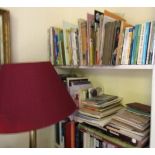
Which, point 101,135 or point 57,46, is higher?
point 57,46

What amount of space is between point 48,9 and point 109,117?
92cm

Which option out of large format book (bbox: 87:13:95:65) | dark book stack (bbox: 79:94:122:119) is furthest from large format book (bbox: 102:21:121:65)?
dark book stack (bbox: 79:94:122:119)

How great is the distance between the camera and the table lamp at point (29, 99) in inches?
30.0

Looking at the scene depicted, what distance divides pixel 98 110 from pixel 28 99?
0.47 meters

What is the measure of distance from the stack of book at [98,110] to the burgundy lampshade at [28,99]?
10.8 inches

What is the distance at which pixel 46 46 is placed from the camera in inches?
56.1

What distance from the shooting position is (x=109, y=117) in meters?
1.13

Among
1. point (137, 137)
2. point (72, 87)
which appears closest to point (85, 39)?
point (72, 87)

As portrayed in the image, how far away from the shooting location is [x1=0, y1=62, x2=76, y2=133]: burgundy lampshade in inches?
30.0

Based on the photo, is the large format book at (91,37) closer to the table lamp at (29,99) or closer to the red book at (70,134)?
the table lamp at (29,99)

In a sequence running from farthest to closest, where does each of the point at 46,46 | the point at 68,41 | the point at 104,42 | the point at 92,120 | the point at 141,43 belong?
the point at 46,46 → the point at 68,41 → the point at 92,120 → the point at 104,42 → the point at 141,43

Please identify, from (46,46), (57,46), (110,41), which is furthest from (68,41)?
(110,41)

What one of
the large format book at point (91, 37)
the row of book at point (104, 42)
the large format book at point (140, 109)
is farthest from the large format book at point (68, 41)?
the large format book at point (140, 109)

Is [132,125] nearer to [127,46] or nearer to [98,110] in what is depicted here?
[98,110]
